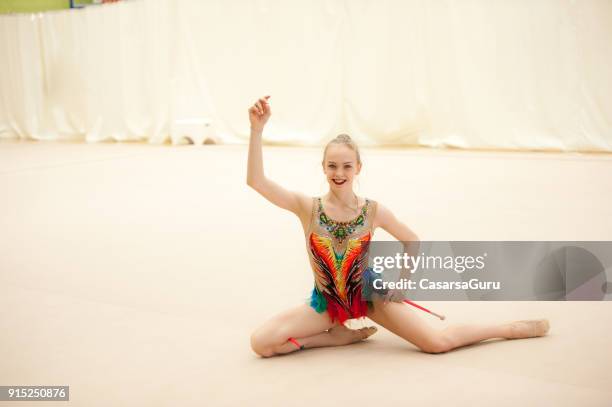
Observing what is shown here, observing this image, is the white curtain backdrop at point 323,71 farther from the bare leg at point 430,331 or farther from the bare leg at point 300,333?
the bare leg at point 300,333

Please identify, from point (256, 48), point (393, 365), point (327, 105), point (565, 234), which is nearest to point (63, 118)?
point (256, 48)

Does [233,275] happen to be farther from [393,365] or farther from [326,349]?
[393,365]

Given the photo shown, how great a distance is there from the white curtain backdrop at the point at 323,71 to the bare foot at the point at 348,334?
4.98 meters

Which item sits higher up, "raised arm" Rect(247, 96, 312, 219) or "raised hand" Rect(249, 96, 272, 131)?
"raised hand" Rect(249, 96, 272, 131)

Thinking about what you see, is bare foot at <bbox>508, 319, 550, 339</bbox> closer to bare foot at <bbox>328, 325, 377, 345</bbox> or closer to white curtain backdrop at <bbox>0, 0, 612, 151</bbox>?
bare foot at <bbox>328, 325, 377, 345</bbox>

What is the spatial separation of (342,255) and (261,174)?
0.35 m

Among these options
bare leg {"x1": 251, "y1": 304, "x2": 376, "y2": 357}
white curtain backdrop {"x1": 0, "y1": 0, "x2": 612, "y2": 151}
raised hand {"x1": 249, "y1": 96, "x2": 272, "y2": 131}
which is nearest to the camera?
raised hand {"x1": 249, "y1": 96, "x2": 272, "y2": 131}

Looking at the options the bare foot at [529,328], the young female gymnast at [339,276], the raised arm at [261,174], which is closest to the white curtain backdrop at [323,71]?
the bare foot at [529,328]

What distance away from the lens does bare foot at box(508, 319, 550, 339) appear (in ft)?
6.77

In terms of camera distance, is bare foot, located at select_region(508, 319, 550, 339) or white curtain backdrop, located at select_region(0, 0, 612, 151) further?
white curtain backdrop, located at select_region(0, 0, 612, 151)

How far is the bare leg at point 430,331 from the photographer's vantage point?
6.44 ft

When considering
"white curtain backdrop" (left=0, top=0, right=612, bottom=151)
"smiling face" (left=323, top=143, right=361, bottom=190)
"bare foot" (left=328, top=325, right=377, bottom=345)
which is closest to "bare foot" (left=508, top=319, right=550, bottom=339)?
"bare foot" (left=328, top=325, right=377, bottom=345)

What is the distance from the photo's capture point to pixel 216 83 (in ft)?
27.0

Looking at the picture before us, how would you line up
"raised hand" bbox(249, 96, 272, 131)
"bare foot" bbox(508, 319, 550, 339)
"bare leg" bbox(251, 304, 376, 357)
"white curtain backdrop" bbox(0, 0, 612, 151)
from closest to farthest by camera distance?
"raised hand" bbox(249, 96, 272, 131) → "bare leg" bbox(251, 304, 376, 357) → "bare foot" bbox(508, 319, 550, 339) → "white curtain backdrop" bbox(0, 0, 612, 151)
